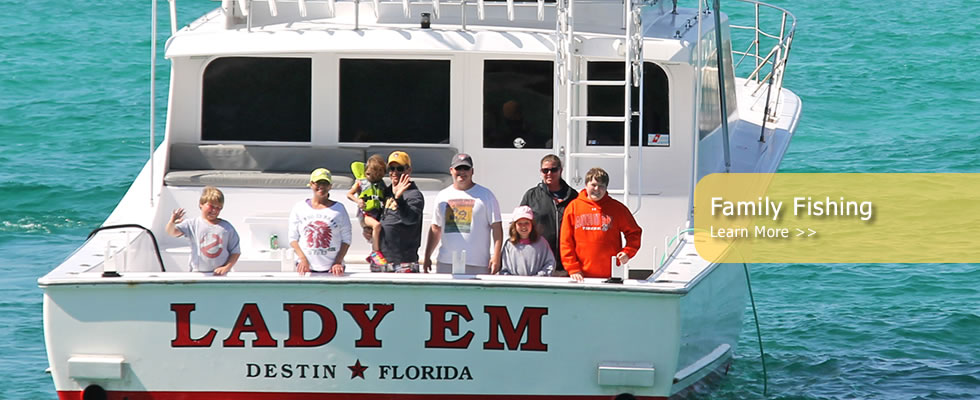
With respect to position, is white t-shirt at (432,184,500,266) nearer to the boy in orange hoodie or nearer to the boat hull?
the boy in orange hoodie

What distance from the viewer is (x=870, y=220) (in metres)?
16.6

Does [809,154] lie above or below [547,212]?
above

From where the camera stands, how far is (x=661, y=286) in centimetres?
724

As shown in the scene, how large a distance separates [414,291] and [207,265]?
1269 millimetres

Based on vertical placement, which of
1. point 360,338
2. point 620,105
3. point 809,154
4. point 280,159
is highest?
point 620,105

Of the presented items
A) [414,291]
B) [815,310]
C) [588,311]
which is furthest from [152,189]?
[815,310]

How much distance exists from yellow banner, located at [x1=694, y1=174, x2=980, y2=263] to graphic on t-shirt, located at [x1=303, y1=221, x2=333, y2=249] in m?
5.34

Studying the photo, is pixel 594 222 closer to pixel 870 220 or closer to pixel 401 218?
pixel 401 218

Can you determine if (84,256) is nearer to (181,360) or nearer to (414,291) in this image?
(181,360)

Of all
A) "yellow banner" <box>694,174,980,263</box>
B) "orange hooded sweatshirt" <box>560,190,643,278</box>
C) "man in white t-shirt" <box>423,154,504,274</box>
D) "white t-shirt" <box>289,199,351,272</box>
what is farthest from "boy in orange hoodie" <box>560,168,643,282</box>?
"yellow banner" <box>694,174,980,263</box>

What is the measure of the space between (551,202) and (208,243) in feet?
6.31

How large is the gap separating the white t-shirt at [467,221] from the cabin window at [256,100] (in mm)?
2042

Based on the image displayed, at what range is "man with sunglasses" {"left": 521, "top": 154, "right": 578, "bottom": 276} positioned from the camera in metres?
8.05

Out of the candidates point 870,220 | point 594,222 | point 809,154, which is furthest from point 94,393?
point 809,154
